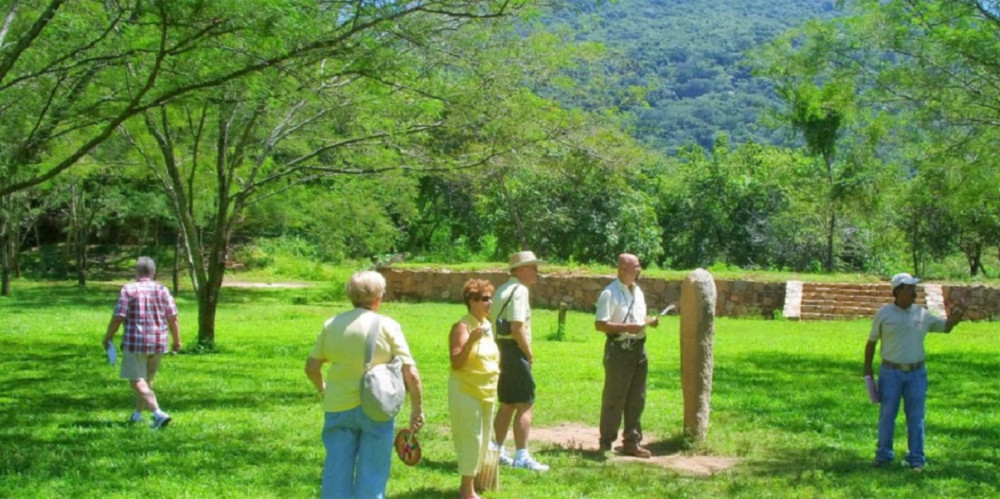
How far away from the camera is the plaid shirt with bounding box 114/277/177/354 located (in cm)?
940

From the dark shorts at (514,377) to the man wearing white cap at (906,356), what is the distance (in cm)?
270

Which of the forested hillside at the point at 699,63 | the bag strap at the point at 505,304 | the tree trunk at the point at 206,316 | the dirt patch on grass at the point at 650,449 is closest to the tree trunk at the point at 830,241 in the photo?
the tree trunk at the point at 206,316

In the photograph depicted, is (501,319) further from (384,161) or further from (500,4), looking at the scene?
(384,161)

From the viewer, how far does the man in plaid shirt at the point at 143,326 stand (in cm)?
940

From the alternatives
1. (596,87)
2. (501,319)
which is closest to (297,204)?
(596,87)

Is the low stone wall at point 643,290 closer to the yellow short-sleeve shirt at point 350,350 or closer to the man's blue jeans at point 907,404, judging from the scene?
the man's blue jeans at point 907,404

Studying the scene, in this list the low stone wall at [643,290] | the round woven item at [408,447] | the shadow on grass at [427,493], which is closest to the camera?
the round woven item at [408,447]

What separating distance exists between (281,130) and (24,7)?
6.21 m

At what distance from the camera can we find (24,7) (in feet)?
34.4

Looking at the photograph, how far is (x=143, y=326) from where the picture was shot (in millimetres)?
9445

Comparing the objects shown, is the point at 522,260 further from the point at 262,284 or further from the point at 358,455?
the point at 262,284

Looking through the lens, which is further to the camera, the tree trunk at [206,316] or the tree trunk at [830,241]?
the tree trunk at [830,241]

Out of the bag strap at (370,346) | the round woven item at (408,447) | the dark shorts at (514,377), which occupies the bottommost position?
the round woven item at (408,447)

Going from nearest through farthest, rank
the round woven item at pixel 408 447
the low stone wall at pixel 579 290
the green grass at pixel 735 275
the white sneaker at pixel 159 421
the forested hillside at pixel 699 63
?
the round woven item at pixel 408 447
the white sneaker at pixel 159 421
the low stone wall at pixel 579 290
the green grass at pixel 735 275
the forested hillside at pixel 699 63
